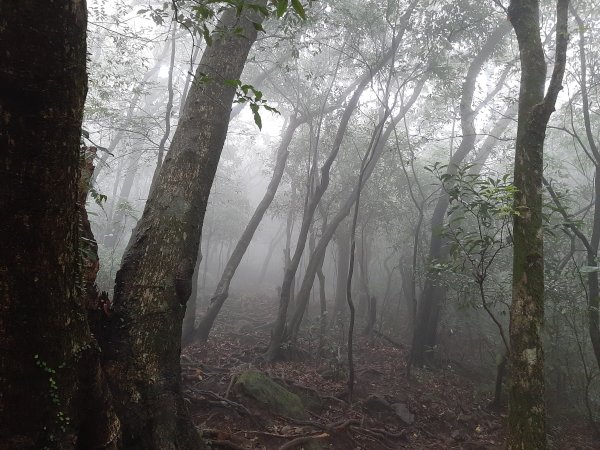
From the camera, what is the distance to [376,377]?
29.5ft

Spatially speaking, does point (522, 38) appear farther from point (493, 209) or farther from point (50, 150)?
point (50, 150)

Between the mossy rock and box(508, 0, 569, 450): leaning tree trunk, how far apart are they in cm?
340

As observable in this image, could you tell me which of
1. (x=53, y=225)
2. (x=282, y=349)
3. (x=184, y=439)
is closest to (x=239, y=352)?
(x=282, y=349)

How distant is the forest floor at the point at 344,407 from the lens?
5289 mm

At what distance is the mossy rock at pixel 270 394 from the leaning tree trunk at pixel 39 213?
176 inches

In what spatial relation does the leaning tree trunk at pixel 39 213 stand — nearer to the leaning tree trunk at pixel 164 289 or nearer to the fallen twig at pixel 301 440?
the leaning tree trunk at pixel 164 289

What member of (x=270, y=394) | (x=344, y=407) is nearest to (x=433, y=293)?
(x=344, y=407)

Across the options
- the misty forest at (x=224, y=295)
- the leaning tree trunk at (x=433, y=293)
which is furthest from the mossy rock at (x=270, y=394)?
the leaning tree trunk at (x=433, y=293)

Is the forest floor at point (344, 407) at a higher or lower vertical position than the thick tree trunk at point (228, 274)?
lower

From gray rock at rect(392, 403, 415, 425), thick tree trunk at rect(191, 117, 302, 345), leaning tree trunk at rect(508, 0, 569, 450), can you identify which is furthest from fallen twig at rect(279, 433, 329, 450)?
thick tree trunk at rect(191, 117, 302, 345)

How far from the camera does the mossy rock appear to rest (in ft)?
19.3

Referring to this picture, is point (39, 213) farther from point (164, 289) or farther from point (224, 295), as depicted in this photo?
point (224, 295)

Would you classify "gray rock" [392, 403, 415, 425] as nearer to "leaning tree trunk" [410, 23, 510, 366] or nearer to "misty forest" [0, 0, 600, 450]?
"misty forest" [0, 0, 600, 450]

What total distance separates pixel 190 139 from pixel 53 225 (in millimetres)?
2517
